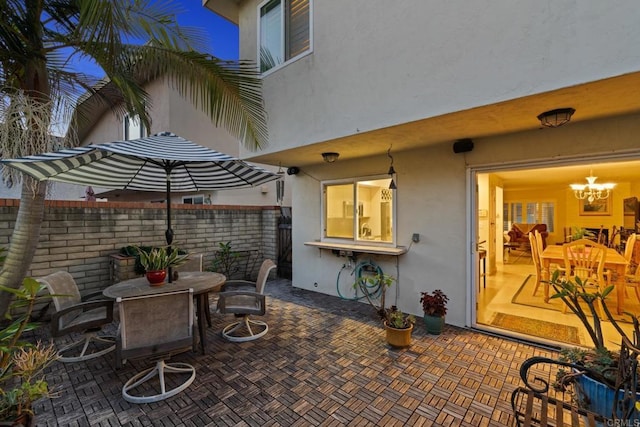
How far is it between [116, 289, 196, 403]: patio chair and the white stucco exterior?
2.90 meters

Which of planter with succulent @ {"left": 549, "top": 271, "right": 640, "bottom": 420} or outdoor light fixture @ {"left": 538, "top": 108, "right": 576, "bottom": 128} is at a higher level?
outdoor light fixture @ {"left": 538, "top": 108, "right": 576, "bottom": 128}

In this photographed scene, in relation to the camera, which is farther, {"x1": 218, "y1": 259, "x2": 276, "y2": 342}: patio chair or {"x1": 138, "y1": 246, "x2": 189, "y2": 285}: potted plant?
{"x1": 218, "y1": 259, "x2": 276, "y2": 342}: patio chair

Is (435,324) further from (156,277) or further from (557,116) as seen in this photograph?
(156,277)

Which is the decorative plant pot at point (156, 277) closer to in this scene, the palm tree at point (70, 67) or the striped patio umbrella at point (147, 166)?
the striped patio umbrella at point (147, 166)

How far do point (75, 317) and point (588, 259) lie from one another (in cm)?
771

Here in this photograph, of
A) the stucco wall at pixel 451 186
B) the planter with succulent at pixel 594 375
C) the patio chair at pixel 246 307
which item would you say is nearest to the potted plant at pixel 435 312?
the stucco wall at pixel 451 186

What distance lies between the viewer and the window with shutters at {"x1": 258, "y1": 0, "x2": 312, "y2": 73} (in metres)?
4.55

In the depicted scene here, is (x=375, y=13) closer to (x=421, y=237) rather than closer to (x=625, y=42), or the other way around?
(x=625, y=42)

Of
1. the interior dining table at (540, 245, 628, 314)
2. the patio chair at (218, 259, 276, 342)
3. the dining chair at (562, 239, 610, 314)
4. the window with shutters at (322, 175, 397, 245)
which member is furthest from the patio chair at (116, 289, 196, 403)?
the dining chair at (562, 239, 610, 314)

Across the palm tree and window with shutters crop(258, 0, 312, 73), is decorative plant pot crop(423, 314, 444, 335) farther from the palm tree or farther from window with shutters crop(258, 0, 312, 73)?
window with shutters crop(258, 0, 312, 73)

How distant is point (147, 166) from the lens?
4305 millimetres

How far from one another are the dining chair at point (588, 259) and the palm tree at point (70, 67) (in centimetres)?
622

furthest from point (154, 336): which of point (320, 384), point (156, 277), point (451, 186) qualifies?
point (451, 186)

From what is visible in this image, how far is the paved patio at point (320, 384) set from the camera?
2443mm
